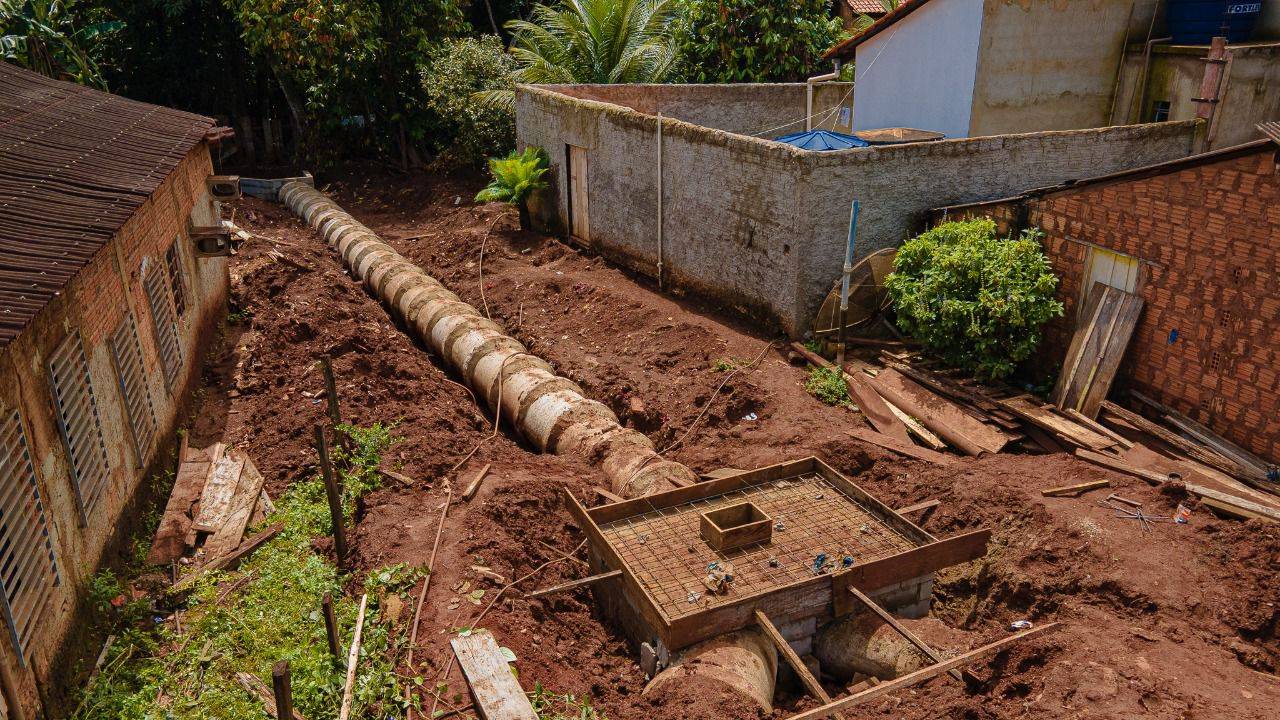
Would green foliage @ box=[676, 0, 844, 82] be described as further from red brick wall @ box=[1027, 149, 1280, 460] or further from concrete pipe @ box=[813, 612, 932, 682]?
concrete pipe @ box=[813, 612, 932, 682]

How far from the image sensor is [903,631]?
6934 mm

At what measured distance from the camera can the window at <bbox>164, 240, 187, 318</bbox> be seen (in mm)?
11398

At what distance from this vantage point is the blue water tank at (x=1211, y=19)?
47.1 feet

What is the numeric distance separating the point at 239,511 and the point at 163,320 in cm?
297

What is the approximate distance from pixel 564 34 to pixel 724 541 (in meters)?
17.6

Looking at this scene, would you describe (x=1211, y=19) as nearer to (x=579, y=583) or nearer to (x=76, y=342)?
(x=579, y=583)

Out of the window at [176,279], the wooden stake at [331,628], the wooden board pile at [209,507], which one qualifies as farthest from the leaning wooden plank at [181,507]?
the wooden stake at [331,628]

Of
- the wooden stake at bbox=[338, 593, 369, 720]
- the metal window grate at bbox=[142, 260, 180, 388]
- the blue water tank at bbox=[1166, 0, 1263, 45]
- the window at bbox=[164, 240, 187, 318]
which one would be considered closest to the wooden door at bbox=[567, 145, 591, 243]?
the window at bbox=[164, 240, 187, 318]

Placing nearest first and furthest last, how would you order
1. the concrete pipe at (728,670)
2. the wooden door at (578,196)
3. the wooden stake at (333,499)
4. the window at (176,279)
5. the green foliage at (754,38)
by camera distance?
the concrete pipe at (728,670), the wooden stake at (333,499), the window at (176,279), the wooden door at (578,196), the green foliage at (754,38)

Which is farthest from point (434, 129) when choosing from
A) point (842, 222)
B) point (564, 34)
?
point (842, 222)

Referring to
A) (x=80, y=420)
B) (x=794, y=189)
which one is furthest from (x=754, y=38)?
(x=80, y=420)

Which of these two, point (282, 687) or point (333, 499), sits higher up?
point (282, 687)

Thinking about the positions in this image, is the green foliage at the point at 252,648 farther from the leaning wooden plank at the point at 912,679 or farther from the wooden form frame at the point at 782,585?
the leaning wooden plank at the point at 912,679

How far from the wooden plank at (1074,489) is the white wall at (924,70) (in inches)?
285
